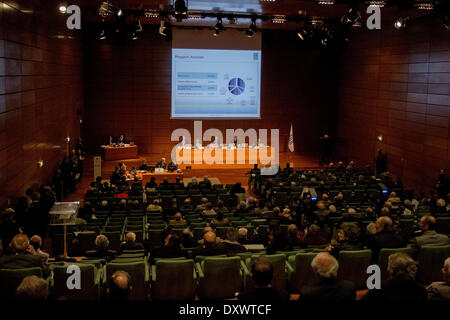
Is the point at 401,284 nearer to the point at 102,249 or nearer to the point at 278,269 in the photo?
the point at 278,269

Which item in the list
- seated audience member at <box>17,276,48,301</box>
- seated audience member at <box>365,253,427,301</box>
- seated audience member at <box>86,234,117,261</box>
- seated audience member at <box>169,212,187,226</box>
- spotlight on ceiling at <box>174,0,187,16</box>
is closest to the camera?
seated audience member at <box>17,276,48,301</box>

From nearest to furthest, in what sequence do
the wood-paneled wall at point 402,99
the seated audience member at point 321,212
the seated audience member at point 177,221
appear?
the seated audience member at point 177,221, the seated audience member at point 321,212, the wood-paneled wall at point 402,99

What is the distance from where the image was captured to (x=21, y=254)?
486cm

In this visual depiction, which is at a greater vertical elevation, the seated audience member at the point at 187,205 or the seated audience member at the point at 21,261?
the seated audience member at the point at 21,261

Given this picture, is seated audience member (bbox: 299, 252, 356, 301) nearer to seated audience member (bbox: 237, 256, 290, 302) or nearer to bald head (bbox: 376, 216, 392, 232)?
seated audience member (bbox: 237, 256, 290, 302)

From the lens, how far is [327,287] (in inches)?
126

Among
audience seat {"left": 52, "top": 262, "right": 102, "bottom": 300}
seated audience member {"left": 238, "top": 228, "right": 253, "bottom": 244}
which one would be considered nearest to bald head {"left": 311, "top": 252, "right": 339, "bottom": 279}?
audience seat {"left": 52, "top": 262, "right": 102, "bottom": 300}

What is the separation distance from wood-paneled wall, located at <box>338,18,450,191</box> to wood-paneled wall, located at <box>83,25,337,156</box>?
1707 mm

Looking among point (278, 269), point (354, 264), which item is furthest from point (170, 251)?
point (354, 264)

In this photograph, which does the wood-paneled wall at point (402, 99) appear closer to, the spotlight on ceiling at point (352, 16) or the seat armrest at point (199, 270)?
the spotlight on ceiling at point (352, 16)

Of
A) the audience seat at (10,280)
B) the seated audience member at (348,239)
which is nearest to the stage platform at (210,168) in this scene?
the seated audience member at (348,239)

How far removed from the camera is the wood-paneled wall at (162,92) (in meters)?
21.3

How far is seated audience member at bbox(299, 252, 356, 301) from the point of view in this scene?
10.3 ft

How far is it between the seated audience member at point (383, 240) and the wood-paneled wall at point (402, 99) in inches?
399
